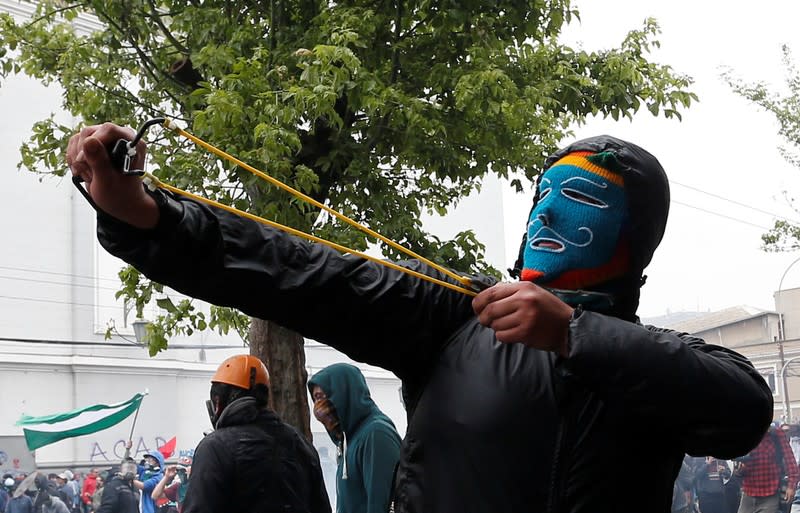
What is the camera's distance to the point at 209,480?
4988mm

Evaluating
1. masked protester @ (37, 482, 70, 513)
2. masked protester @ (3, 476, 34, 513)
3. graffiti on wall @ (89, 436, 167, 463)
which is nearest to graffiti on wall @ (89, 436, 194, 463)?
graffiti on wall @ (89, 436, 167, 463)

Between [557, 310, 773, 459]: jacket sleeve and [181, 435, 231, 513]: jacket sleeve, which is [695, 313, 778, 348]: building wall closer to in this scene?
[181, 435, 231, 513]: jacket sleeve

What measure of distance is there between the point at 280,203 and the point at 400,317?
A: 501cm

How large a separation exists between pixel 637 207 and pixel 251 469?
354 cm

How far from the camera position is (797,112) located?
16.3 meters

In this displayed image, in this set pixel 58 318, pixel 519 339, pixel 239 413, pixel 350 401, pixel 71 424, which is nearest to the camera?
pixel 519 339

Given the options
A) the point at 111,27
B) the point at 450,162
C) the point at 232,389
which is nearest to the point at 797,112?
the point at 450,162

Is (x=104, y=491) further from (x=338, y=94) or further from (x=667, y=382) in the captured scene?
(x=667, y=382)

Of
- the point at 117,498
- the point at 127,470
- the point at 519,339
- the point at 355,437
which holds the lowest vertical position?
the point at 117,498

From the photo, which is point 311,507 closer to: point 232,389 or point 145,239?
point 232,389

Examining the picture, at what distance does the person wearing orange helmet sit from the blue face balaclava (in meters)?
3.38

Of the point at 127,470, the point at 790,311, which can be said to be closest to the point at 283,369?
the point at 127,470

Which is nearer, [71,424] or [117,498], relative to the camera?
[117,498]

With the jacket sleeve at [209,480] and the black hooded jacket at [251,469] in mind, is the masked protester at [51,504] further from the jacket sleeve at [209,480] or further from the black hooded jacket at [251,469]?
the jacket sleeve at [209,480]
